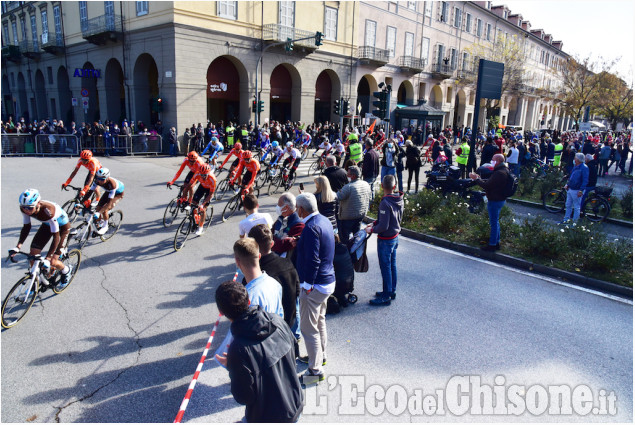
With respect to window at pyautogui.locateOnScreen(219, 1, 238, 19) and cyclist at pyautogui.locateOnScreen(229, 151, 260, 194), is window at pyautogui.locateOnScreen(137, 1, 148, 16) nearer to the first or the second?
window at pyautogui.locateOnScreen(219, 1, 238, 19)

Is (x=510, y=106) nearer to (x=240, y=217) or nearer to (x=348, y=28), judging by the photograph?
(x=348, y=28)

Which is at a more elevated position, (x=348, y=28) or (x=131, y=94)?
(x=348, y=28)

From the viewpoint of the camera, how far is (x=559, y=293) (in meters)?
6.97

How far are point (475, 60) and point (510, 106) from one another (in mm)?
18763

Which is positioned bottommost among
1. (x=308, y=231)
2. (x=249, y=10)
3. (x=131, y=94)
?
(x=308, y=231)

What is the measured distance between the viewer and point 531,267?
795 centimetres

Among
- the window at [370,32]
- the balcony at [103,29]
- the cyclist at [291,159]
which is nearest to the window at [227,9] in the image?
the balcony at [103,29]

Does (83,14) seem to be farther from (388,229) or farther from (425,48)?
(388,229)

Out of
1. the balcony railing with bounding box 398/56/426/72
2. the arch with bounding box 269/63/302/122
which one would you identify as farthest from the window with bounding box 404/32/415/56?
the arch with bounding box 269/63/302/122

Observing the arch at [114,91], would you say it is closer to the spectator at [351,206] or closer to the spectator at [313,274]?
the spectator at [351,206]

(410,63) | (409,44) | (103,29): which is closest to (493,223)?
(103,29)

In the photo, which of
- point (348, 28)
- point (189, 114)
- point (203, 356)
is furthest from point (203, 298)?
point (348, 28)

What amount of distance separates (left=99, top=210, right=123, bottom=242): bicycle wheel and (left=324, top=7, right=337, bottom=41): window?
25773 millimetres

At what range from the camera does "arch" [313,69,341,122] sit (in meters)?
34.0
